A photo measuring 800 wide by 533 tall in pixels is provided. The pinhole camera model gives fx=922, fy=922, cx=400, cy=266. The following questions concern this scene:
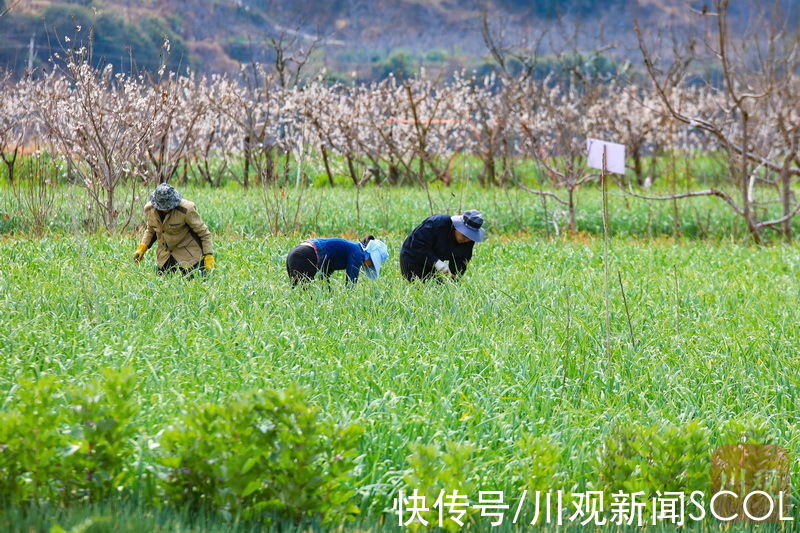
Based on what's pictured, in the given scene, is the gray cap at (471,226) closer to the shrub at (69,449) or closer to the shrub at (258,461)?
the shrub at (258,461)

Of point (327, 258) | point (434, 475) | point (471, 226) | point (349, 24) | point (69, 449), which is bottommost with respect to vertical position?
point (434, 475)

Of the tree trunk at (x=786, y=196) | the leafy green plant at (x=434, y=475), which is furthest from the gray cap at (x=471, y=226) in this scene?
the tree trunk at (x=786, y=196)

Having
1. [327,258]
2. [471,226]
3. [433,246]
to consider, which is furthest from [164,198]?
[471,226]

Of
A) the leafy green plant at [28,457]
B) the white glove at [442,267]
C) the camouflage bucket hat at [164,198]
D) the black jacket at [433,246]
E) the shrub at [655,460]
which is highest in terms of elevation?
the camouflage bucket hat at [164,198]

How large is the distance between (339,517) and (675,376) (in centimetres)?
259

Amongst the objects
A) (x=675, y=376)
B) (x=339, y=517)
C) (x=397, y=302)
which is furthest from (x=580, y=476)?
(x=397, y=302)

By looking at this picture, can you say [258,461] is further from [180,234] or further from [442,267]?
[180,234]

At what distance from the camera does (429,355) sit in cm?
530

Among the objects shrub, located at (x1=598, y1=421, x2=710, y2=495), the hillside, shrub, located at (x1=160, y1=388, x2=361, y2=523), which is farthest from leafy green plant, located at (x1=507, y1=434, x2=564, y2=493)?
the hillside

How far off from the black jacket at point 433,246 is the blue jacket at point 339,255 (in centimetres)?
48

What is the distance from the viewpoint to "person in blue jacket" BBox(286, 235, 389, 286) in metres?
7.16

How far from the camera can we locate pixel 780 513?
3828 millimetres

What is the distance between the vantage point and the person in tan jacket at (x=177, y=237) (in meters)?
7.49

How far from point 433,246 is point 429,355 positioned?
7.69ft
